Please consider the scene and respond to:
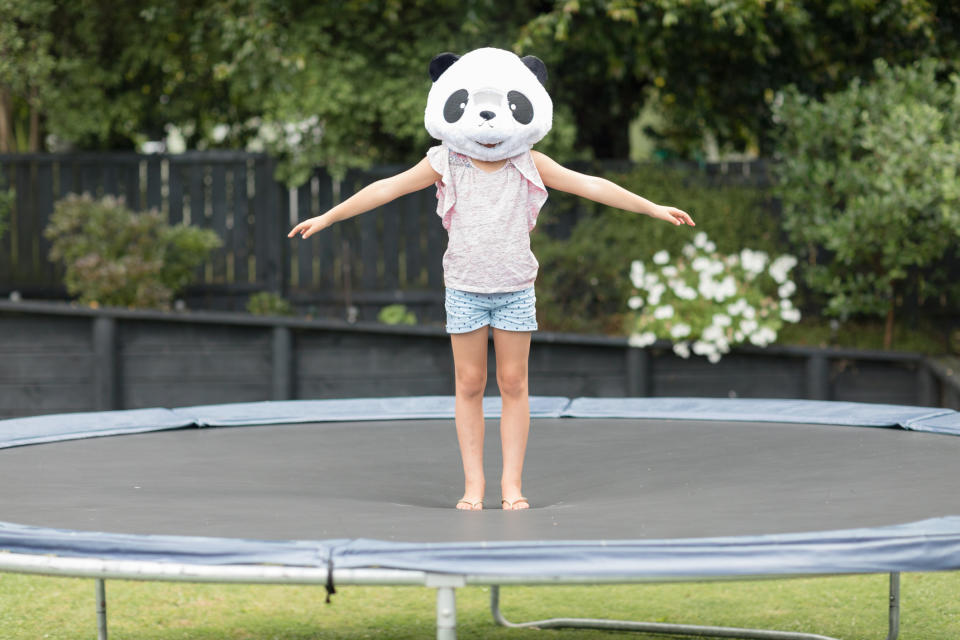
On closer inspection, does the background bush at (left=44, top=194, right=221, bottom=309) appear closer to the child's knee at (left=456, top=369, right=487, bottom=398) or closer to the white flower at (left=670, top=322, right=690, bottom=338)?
the white flower at (left=670, top=322, right=690, bottom=338)

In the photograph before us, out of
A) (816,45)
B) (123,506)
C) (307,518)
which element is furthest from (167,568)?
(816,45)

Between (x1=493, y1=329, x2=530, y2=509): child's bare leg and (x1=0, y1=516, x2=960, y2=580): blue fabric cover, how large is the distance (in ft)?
2.02

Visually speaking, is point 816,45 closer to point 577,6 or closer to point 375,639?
point 577,6

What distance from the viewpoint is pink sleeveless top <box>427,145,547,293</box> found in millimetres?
2338

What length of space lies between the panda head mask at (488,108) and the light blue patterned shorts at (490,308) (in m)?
0.26

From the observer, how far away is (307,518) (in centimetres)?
214

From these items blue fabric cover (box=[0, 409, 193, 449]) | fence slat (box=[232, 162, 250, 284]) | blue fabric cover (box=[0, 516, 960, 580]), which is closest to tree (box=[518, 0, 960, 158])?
fence slat (box=[232, 162, 250, 284])

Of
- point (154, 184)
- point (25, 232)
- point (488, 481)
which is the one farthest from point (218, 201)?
point (488, 481)

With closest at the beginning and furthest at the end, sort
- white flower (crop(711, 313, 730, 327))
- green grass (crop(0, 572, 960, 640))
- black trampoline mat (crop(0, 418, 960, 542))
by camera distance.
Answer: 1. black trampoline mat (crop(0, 418, 960, 542))
2. green grass (crop(0, 572, 960, 640))
3. white flower (crop(711, 313, 730, 327))

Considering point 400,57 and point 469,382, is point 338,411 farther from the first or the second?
point 400,57

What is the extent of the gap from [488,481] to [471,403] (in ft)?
1.23

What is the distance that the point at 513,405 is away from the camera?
2424 mm

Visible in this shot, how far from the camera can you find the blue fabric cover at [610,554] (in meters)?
1.72

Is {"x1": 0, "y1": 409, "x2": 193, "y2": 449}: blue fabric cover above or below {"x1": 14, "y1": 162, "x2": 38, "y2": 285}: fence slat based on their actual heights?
below
